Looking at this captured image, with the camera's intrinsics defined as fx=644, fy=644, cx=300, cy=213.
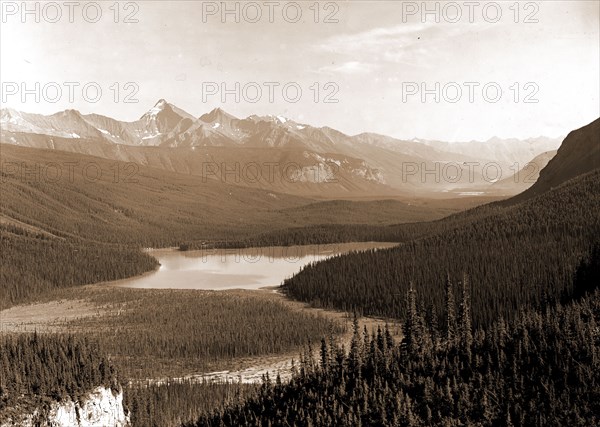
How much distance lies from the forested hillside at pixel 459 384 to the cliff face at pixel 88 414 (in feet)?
26.4

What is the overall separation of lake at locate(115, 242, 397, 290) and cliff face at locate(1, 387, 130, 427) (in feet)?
250

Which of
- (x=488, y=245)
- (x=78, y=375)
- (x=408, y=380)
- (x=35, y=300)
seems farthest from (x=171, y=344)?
(x=488, y=245)

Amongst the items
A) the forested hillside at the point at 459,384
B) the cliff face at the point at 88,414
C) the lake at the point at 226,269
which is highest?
the lake at the point at 226,269

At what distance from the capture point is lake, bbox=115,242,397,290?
14000 cm

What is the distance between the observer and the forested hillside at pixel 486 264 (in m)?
91.6

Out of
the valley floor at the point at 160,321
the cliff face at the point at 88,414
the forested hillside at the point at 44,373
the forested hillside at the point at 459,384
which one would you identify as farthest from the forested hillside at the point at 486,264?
the forested hillside at the point at 44,373

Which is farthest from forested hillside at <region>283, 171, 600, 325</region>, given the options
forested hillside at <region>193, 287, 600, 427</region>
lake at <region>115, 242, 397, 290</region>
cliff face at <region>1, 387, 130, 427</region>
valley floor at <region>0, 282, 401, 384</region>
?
cliff face at <region>1, 387, 130, 427</region>

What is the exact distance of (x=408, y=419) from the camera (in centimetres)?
4569

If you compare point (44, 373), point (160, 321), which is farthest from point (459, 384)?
point (160, 321)

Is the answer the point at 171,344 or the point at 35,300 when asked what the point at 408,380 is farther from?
the point at 35,300

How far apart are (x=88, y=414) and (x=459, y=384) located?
3051 centimetres

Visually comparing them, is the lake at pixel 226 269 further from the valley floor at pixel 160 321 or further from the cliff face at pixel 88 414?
the cliff face at pixel 88 414

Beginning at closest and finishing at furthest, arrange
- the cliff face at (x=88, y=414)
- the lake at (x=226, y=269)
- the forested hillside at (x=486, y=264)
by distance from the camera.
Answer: the cliff face at (x=88, y=414) < the forested hillside at (x=486, y=264) < the lake at (x=226, y=269)

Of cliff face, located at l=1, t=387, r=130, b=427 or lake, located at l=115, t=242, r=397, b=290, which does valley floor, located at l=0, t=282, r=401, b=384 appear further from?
cliff face, located at l=1, t=387, r=130, b=427
